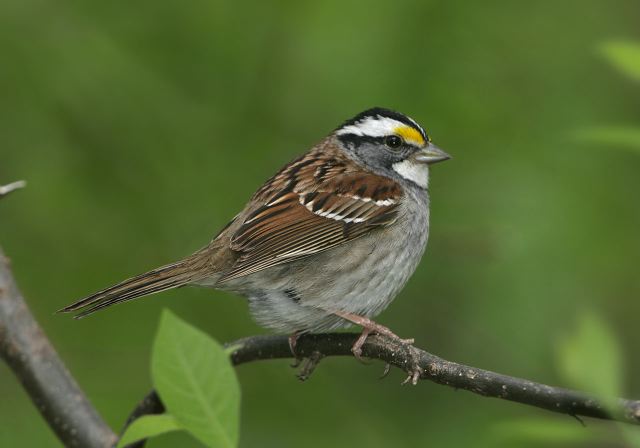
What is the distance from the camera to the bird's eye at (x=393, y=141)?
16.2ft

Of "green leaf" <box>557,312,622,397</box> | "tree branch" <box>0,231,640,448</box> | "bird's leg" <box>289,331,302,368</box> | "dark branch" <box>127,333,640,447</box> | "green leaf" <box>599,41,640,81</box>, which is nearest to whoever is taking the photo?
"green leaf" <box>557,312,622,397</box>

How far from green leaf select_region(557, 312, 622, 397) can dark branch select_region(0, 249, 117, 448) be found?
5.73ft

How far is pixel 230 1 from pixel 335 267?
4.99ft

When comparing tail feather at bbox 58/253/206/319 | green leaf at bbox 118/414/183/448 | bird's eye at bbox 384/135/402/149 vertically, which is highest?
green leaf at bbox 118/414/183/448

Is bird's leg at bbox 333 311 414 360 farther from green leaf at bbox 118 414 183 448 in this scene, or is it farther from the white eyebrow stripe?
green leaf at bbox 118 414 183 448

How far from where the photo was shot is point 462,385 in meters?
2.27

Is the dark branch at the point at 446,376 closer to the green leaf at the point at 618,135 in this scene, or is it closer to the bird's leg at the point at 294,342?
the bird's leg at the point at 294,342

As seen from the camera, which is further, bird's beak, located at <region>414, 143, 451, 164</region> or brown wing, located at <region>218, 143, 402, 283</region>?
bird's beak, located at <region>414, 143, 451, 164</region>

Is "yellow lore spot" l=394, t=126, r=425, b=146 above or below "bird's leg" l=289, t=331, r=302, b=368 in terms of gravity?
above

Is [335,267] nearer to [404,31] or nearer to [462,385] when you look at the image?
[404,31]

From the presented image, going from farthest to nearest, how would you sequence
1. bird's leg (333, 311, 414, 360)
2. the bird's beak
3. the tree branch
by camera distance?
the bird's beak, bird's leg (333, 311, 414, 360), the tree branch

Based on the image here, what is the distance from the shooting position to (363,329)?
3.96m

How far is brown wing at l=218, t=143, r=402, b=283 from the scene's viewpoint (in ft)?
14.0

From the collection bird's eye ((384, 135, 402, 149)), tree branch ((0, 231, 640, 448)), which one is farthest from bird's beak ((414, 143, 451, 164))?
tree branch ((0, 231, 640, 448))
